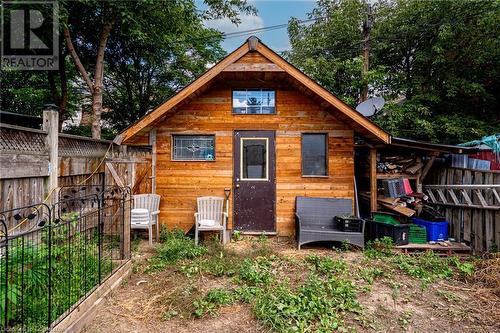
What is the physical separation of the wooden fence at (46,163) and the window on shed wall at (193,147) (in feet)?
3.85

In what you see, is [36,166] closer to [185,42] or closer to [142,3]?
[142,3]

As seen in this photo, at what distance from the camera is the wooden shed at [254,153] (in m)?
5.99

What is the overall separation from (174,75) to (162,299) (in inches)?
439

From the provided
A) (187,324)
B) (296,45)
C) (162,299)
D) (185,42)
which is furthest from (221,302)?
(296,45)

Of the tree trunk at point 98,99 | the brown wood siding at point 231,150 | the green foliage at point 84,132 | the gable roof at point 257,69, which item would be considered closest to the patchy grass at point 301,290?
the brown wood siding at point 231,150

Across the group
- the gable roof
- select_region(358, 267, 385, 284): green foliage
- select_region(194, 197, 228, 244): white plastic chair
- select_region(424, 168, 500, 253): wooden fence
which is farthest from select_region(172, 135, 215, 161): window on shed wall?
select_region(424, 168, 500, 253): wooden fence

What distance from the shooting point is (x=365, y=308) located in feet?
10.4

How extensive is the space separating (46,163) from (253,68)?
3.85 m

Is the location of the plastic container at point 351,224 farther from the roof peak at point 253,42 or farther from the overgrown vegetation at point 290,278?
the roof peak at point 253,42

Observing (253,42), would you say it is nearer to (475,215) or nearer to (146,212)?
(146,212)

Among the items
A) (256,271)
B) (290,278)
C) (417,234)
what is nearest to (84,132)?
(256,271)

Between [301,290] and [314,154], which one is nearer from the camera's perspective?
[301,290]

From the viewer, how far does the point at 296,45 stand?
44.6 ft

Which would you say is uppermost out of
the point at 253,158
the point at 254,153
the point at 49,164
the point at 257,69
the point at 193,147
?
the point at 257,69
